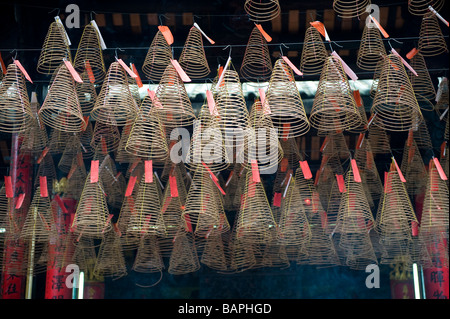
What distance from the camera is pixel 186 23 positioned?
4.92 m

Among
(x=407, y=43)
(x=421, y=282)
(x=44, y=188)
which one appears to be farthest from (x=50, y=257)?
(x=421, y=282)

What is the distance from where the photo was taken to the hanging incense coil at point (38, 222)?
4152 millimetres

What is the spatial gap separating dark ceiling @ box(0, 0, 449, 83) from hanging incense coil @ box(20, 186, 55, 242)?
4.56ft

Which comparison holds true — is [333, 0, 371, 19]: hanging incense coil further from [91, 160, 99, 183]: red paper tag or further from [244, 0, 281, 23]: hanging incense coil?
[91, 160, 99, 183]: red paper tag

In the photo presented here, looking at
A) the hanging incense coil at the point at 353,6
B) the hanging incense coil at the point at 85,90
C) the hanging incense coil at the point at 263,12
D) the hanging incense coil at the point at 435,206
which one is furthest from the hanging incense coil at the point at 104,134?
the hanging incense coil at the point at 435,206

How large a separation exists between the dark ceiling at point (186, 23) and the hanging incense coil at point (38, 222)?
1.39 metres

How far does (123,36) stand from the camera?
5035 millimetres

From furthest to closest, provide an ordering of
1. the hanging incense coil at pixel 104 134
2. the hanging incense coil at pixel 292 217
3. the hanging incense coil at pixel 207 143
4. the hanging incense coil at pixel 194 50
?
1. the hanging incense coil at pixel 104 134
2. the hanging incense coil at pixel 292 217
3. the hanging incense coil at pixel 194 50
4. the hanging incense coil at pixel 207 143

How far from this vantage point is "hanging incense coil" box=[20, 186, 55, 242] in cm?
415

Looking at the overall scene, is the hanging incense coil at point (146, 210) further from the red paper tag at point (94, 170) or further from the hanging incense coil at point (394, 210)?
the hanging incense coil at point (394, 210)

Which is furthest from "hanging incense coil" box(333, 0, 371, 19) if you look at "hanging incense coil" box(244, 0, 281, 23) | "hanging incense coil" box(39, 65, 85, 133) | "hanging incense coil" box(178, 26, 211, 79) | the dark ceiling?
"hanging incense coil" box(39, 65, 85, 133)

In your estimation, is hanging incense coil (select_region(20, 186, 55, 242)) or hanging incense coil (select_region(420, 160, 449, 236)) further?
hanging incense coil (select_region(20, 186, 55, 242))
